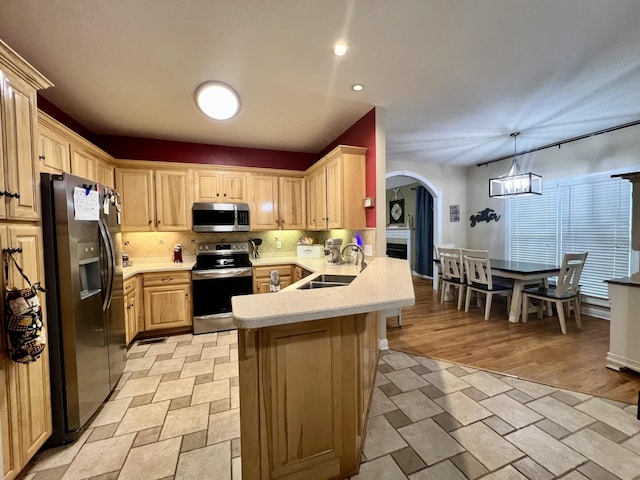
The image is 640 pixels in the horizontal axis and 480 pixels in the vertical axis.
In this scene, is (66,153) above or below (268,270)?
above

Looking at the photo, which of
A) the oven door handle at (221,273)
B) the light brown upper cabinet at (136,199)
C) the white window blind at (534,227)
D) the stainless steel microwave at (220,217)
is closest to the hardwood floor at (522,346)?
the white window blind at (534,227)

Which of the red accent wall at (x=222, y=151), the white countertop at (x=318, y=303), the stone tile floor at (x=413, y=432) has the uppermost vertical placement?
the red accent wall at (x=222, y=151)

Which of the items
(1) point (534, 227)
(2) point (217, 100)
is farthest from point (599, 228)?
(2) point (217, 100)

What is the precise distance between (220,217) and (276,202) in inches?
33.1

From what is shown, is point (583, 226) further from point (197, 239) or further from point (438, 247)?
point (197, 239)

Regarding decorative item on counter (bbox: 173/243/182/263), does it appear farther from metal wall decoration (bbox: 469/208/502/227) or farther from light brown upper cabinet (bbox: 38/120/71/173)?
metal wall decoration (bbox: 469/208/502/227)

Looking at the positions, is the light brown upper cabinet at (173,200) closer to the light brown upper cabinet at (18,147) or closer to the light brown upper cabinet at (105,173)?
the light brown upper cabinet at (105,173)

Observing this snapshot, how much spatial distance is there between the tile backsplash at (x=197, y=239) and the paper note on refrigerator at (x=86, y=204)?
1.94 metres

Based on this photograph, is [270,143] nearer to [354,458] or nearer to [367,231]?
[367,231]

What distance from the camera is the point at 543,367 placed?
2.54 m

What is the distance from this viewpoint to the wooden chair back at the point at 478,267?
3.84 metres

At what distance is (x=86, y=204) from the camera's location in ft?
6.05

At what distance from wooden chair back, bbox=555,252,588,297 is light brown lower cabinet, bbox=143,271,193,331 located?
4648 millimetres

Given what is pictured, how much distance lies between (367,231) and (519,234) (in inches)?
147
